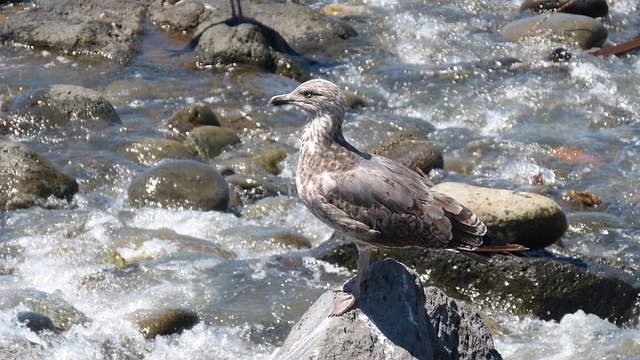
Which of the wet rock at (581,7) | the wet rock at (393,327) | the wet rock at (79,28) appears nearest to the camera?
the wet rock at (393,327)

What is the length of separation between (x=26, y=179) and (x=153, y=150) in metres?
1.52

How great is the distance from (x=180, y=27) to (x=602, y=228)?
7251mm

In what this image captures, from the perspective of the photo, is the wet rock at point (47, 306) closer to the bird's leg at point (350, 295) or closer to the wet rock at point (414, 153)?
the bird's leg at point (350, 295)

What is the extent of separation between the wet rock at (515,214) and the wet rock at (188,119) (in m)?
3.80

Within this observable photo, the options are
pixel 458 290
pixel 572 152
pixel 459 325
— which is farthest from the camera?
pixel 572 152

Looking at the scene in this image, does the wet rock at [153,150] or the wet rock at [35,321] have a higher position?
the wet rock at [35,321]

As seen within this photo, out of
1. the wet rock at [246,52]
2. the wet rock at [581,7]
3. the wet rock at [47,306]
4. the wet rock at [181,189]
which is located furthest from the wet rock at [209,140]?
the wet rock at [581,7]

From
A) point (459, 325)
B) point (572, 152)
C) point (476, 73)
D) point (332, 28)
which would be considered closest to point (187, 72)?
point (332, 28)

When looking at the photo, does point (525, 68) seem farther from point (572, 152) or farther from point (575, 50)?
point (572, 152)

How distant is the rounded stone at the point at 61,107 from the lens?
36.3 feet

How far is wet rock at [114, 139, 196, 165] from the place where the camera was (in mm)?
10391

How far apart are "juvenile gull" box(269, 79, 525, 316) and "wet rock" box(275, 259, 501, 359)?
0.26ft

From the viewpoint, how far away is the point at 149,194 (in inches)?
364

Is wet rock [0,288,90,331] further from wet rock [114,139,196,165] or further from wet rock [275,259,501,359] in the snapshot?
wet rock [114,139,196,165]
